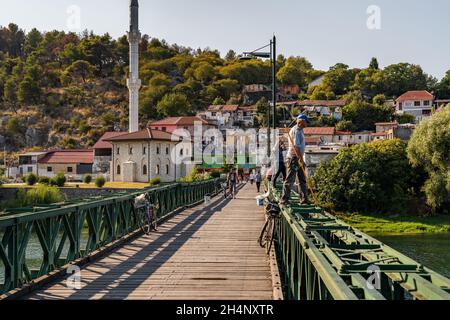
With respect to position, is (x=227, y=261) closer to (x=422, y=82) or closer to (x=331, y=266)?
(x=331, y=266)

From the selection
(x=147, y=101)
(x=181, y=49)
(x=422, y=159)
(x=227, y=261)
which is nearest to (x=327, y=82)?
(x=147, y=101)

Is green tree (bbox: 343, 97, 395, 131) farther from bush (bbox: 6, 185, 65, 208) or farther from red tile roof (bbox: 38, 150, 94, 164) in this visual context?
bush (bbox: 6, 185, 65, 208)

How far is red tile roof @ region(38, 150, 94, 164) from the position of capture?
81.6 metres

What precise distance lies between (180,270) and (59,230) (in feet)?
7.34

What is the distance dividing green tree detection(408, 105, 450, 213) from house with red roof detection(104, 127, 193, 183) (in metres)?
34.6

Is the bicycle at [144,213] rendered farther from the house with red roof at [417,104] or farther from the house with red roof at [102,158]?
the house with red roof at [417,104]

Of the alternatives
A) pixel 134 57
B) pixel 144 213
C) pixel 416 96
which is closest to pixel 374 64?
pixel 416 96

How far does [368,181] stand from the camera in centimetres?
4847

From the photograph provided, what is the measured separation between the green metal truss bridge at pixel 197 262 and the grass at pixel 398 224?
3190 centimetres

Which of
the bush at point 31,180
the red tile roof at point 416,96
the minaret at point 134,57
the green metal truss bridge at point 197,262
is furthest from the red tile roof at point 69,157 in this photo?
the green metal truss bridge at point 197,262

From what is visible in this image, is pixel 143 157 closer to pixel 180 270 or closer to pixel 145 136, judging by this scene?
pixel 145 136

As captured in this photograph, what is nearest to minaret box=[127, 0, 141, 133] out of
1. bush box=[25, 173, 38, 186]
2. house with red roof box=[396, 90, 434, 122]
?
bush box=[25, 173, 38, 186]

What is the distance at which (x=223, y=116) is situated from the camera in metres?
116

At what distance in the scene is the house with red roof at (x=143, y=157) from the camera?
69.2 metres
